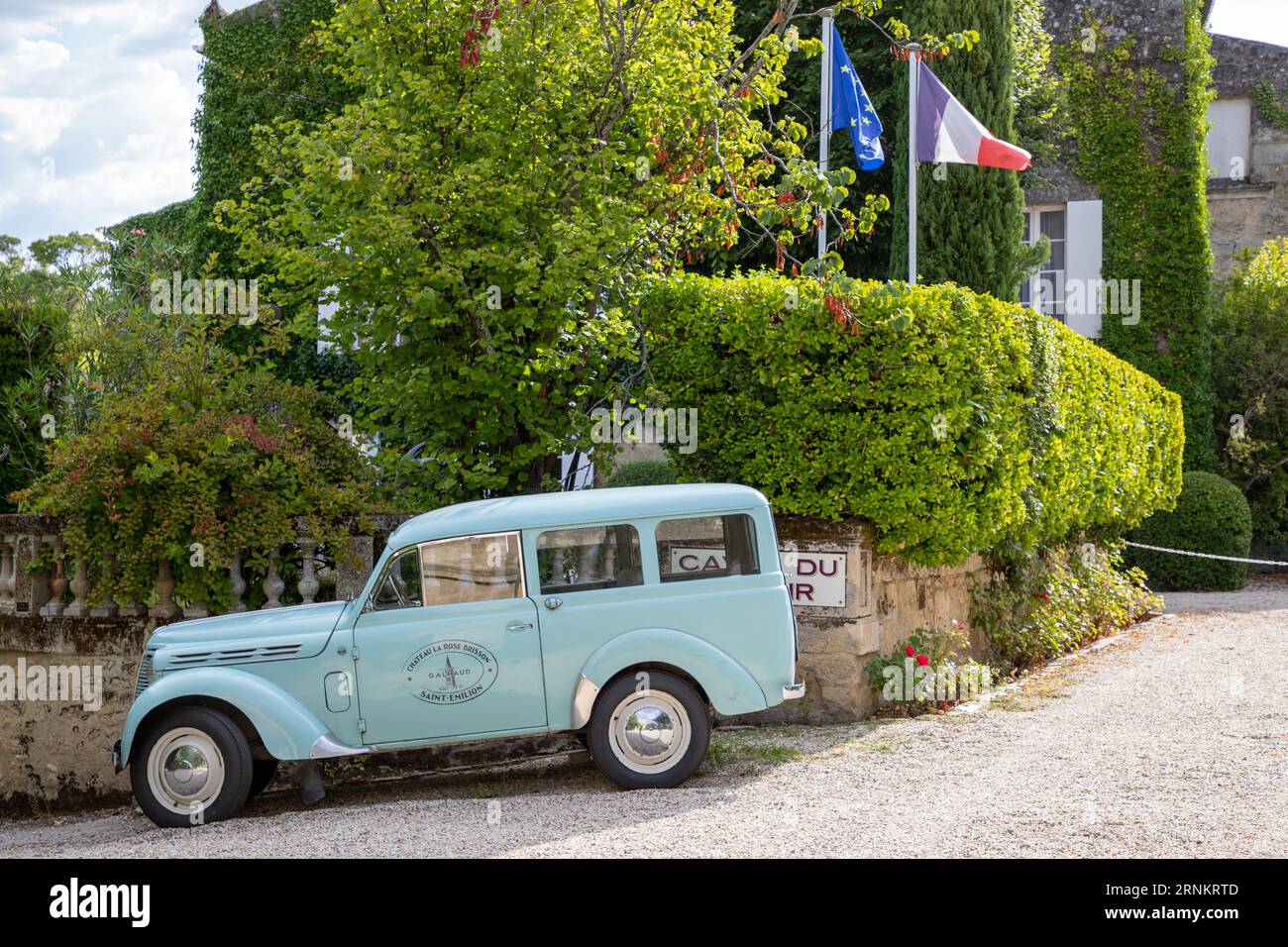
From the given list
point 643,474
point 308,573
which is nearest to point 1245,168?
point 643,474

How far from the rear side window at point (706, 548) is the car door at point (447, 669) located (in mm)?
790

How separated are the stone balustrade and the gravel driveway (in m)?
1.49

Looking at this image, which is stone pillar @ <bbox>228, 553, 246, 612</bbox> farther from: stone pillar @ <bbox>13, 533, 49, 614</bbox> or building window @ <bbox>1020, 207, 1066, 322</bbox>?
building window @ <bbox>1020, 207, 1066, 322</bbox>

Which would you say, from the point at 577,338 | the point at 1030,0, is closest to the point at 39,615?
the point at 577,338

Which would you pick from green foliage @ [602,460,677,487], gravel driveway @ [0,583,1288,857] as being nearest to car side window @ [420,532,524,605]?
gravel driveway @ [0,583,1288,857]

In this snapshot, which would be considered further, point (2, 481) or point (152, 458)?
point (2, 481)

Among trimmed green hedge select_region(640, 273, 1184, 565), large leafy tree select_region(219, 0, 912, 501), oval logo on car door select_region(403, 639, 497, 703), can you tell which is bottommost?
oval logo on car door select_region(403, 639, 497, 703)

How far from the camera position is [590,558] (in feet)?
23.2

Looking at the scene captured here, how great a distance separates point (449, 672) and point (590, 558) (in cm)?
96

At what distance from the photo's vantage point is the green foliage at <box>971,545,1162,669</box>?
11047mm

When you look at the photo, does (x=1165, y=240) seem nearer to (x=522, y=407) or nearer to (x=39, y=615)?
(x=522, y=407)

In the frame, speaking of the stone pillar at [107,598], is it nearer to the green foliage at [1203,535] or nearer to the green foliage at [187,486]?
the green foliage at [187,486]

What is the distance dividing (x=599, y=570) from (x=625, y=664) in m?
0.54

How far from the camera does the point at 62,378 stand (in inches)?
459
